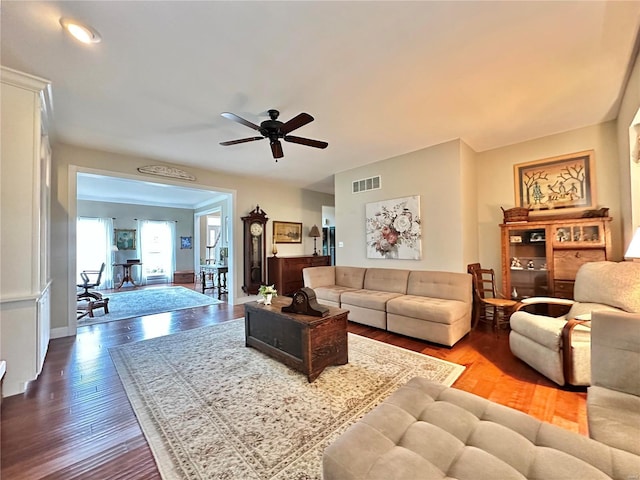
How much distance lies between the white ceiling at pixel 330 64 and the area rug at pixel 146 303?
2972 mm

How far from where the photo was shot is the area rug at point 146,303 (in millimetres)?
4707

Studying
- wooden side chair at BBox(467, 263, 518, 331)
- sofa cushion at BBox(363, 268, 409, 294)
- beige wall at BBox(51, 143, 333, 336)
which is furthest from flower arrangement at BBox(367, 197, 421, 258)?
beige wall at BBox(51, 143, 333, 336)

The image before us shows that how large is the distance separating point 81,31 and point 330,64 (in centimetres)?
183

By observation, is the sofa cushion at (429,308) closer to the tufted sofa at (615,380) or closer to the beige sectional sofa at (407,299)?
the beige sectional sofa at (407,299)

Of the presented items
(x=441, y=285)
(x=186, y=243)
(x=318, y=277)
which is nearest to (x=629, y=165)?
(x=441, y=285)

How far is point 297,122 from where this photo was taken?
8.66 feet

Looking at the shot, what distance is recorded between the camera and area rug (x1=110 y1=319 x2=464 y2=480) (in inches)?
60.6

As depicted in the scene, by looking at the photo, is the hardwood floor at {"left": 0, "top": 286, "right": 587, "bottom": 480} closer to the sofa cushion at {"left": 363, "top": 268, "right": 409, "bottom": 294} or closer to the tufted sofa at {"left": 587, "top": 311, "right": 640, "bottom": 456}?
the tufted sofa at {"left": 587, "top": 311, "right": 640, "bottom": 456}

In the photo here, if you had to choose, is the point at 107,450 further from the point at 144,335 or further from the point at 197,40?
the point at 197,40

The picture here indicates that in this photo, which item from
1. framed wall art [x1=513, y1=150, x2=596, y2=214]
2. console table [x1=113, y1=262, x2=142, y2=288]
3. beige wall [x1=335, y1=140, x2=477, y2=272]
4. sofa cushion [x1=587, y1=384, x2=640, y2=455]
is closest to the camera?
sofa cushion [x1=587, y1=384, x2=640, y2=455]

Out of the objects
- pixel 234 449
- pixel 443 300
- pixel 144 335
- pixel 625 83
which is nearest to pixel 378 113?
pixel 625 83

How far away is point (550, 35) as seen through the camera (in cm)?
196

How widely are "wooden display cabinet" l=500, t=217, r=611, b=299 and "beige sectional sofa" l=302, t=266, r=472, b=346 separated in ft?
3.10

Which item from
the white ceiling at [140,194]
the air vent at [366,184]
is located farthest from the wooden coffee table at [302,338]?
the white ceiling at [140,194]
